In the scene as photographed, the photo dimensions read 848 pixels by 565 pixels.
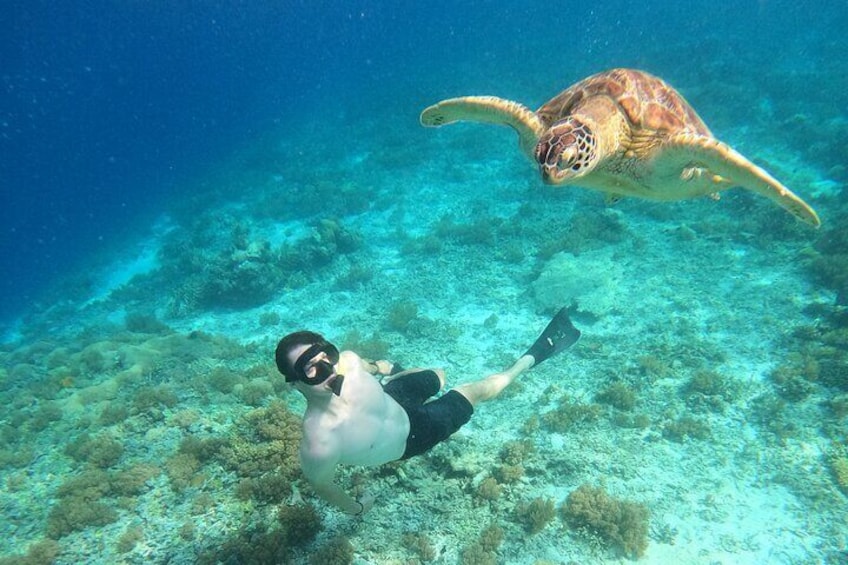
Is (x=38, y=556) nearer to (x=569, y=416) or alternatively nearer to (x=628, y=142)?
(x=569, y=416)

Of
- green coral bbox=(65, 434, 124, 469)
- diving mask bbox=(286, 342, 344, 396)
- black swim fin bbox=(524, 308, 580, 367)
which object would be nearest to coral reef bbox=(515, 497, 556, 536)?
black swim fin bbox=(524, 308, 580, 367)

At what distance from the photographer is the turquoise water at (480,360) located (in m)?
3.70

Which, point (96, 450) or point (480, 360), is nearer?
point (96, 450)

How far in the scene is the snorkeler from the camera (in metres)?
2.50

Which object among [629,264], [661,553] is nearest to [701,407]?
[661,553]

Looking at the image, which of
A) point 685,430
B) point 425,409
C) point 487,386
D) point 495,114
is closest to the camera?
point 425,409

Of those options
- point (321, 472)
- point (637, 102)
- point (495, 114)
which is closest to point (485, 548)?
point (321, 472)

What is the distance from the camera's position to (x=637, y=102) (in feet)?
12.0

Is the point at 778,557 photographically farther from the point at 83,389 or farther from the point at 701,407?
the point at 83,389

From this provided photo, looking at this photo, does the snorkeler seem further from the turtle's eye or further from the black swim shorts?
the turtle's eye

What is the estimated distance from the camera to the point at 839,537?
4.06m

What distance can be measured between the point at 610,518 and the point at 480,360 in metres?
3.47

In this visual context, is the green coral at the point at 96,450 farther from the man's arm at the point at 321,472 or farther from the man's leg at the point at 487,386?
the man's leg at the point at 487,386

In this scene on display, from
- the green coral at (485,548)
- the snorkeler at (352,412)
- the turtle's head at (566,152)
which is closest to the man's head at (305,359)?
the snorkeler at (352,412)
